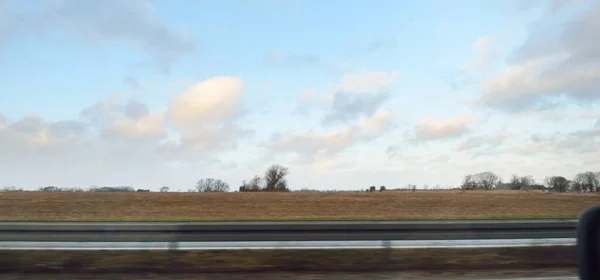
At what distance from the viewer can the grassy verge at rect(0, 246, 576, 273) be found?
9.67m

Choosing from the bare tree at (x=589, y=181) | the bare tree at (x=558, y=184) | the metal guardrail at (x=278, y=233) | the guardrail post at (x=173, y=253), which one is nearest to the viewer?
the guardrail post at (x=173, y=253)

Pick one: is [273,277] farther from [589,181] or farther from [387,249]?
[589,181]

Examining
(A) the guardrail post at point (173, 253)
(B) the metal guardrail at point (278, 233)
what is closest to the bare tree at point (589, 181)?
(B) the metal guardrail at point (278, 233)

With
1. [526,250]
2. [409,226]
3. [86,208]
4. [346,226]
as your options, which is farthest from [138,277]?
[86,208]

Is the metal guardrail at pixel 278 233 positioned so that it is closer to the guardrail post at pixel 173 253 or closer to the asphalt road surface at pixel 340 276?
the guardrail post at pixel 173 253

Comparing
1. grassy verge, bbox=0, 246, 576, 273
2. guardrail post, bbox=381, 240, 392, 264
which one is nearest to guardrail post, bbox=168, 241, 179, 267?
grassy verge, bbox=0, 246, 576, 273

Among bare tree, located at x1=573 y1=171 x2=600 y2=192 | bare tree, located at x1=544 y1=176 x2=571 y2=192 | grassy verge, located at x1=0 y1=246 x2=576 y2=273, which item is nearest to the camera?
grassy verge, located at x1=0 y1=246 x2=576 y2=273

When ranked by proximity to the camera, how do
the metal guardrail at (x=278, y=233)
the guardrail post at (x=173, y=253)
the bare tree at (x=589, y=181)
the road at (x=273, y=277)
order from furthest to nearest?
the bare tree at (x=589, y=181)
the metal guardrail at (x=278, y=233)
the guardrail post at (x=173, y=253)
the road at (x=273, y=277)

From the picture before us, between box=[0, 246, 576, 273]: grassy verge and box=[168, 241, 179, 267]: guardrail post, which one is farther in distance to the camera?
box=[168, 241, 179, 267]: guardrail post

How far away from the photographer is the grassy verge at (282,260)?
9.67 meters

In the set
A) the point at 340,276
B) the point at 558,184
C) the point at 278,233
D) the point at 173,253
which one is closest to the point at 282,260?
the point at 278,233

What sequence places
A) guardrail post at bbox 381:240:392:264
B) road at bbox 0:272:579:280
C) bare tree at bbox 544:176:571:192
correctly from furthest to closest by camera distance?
bare tree at bbox 544:176:571:192
guardrail post at bbox 381:240:392:264
road at bbox 0:272:579:280

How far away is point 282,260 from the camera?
1031 centimetres

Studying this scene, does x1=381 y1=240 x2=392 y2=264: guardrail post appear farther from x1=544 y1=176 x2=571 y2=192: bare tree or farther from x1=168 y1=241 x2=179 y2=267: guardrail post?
x1=544 y1=176 x2=571 y2=192: bare tree
